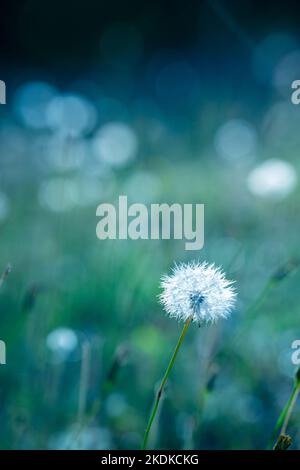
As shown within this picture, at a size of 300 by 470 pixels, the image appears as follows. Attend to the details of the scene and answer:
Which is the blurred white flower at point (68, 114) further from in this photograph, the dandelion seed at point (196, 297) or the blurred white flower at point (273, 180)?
the dandelion seed at point (196, 297)

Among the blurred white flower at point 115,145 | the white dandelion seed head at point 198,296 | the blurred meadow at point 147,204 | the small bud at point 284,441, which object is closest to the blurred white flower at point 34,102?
the blurred meadow at point 147,204

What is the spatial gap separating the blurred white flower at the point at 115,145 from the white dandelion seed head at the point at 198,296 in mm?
1626

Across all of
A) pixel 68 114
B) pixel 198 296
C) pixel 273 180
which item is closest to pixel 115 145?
pixel 68 114

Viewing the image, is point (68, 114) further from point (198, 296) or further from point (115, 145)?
point (198, 296)

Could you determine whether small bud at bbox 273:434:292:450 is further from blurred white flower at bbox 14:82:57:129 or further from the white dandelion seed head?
blurred white flower at bbox 14:82:57:129

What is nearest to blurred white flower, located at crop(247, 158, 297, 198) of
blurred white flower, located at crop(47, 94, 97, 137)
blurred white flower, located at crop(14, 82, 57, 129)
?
blurred white flower, located at crop(47, 94, 97, 137)

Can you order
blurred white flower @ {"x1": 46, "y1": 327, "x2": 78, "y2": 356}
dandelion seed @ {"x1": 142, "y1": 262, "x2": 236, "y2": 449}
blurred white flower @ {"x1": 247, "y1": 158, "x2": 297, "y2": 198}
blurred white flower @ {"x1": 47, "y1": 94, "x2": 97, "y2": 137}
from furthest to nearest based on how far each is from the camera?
1. blurred white flower @ {"x1": 47, "y1": 94, "x2": 97, "y2": 137}
2. blurred white flower @ {"x1": 247, "y1": 158, "x2": 297, "y2": 198}
3. blurred white flower @ {"x1": 46, "y1": 327, "x2": 78, "y2": 356}
4. dandelion seed @ {"x1": 142, "y1": 262, "x2": 236, "y2": 449}

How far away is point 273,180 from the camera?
175 centimetres

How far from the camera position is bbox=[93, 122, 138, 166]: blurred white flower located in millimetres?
2318

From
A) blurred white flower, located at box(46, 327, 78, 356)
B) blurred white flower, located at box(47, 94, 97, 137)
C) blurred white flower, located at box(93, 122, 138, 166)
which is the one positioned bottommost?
blurred white flower, located at box(46, 327, 78, 356)

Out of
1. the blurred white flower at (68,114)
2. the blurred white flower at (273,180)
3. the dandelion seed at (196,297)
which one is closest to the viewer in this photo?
the dandelion seed at (196,297)

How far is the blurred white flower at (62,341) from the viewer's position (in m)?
1.17

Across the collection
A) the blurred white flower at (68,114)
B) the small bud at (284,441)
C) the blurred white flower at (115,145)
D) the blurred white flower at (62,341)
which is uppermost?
the blurred white flower at (68,114)

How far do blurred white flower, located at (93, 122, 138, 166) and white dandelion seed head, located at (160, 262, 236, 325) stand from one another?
1.63 meters
